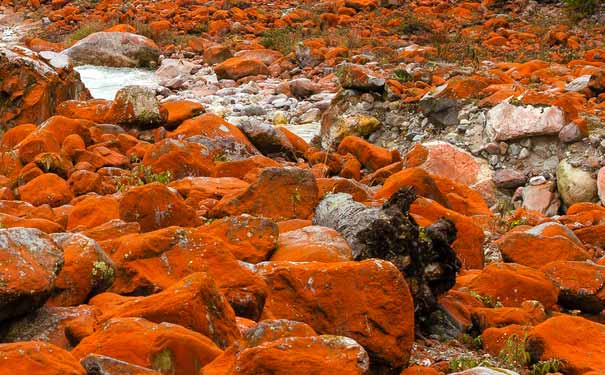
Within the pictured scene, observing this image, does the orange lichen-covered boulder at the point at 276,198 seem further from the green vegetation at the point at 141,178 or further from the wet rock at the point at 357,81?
the wet rock at the point at 357,81

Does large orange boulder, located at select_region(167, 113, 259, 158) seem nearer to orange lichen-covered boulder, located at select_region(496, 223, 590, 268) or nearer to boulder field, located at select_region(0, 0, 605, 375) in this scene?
boulder field, located at select_region(0, 0, 605, 375)

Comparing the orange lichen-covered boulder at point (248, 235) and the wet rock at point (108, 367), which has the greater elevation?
the wet rock at point (108, 367)

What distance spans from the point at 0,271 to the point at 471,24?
54.8ft

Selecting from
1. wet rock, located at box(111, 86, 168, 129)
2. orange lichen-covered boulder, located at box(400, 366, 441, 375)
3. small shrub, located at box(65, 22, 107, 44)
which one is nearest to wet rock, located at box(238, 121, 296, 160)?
wet rock, located at box(111, 86, 168, 129)

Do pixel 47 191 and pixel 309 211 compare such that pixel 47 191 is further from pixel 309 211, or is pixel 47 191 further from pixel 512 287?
pixel 512 287

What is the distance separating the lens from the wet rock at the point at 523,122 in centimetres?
921

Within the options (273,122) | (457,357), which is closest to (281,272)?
(457,357)

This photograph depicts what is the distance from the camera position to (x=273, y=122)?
12.1 meters

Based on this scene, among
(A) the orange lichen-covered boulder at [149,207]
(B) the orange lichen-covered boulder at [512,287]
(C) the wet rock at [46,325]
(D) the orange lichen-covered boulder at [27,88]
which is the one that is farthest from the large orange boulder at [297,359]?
(D) the orange lichen-covered boulder at [27,88]

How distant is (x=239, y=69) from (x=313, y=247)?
10.7m

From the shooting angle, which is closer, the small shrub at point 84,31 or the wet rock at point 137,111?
the wet rock at point 137,111

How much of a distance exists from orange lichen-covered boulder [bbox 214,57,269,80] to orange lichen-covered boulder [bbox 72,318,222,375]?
12.1 meters

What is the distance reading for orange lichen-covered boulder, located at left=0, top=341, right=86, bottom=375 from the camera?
2.58 meters

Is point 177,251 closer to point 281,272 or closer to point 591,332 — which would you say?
point 281,272
